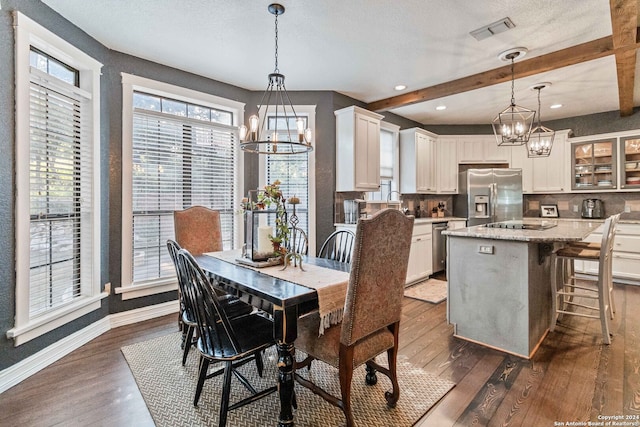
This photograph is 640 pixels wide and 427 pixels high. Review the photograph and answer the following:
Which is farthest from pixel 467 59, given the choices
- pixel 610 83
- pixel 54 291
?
pixel 54 291

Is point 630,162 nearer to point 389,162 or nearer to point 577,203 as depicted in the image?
point 577,203

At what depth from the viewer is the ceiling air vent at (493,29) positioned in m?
2.65

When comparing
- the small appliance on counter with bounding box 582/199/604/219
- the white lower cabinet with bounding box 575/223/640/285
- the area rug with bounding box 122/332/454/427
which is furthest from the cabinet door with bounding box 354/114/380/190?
the small appliance on counter with bounding box 582/199/604/219

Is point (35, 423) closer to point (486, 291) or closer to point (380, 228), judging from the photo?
point (380, 228)

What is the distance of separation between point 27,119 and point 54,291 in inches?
54.4

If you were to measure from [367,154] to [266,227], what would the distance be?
2591 mm

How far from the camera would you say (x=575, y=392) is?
6.67 ft

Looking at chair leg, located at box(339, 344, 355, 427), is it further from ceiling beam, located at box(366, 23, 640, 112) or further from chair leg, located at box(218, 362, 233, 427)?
ceiling beam, located at box(366, 23, 640, 112)

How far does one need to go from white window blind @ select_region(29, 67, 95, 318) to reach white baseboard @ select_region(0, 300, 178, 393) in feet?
1.03

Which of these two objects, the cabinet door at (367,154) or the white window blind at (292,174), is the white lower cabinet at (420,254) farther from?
the white window blind at (292,174)

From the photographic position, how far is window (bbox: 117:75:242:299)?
10.7 feet

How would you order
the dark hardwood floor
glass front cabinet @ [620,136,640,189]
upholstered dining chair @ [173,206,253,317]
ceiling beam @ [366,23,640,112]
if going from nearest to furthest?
1. the dark hardwood floor
2. ceiling beam @ [366,23,640,112]
3. upholstered dining chair @ [173,206,253,317]
4. glass front cabinet @ [620,136,640,189]

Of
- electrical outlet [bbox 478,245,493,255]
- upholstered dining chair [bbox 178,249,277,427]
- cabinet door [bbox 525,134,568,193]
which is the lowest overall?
upholstered dining chair [bbox 178,249,277,427]

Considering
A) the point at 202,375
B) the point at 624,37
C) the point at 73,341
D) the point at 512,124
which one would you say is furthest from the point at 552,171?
the point at 73,341
